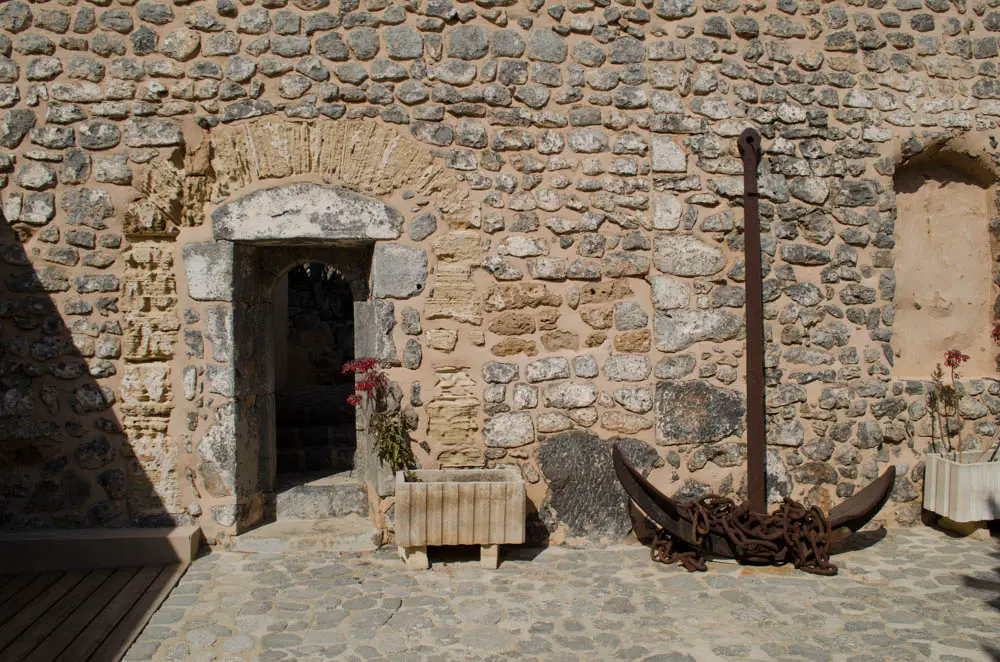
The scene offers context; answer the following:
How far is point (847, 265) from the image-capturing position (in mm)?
5078

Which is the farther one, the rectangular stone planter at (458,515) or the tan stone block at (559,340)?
the tan stone block at (559,340)

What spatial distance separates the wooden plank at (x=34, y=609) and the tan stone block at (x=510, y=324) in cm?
270

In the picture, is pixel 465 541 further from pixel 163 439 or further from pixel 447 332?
Answer: pixel 163 439

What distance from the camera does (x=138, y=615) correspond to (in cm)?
375

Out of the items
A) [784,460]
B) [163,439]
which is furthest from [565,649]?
[163,439]

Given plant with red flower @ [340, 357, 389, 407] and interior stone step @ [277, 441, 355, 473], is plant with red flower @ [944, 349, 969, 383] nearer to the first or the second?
plant with red flower @ [340, 357, 389, 407]

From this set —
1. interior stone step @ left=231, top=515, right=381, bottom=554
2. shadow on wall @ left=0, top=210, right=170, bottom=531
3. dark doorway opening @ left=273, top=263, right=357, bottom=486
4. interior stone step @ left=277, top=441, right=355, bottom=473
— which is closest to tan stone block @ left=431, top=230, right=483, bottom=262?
dark doorway opening @ left=273, top=263, right=357, bottom=486

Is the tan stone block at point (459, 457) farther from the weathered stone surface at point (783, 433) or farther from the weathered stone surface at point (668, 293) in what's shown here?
the weathered stone surface at point (783, 433)

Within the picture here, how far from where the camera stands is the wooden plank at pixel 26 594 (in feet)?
12.3

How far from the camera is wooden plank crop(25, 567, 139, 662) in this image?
333 centimetres

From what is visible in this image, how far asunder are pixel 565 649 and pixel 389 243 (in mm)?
2498

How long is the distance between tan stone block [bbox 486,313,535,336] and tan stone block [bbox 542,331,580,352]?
14 centimetres

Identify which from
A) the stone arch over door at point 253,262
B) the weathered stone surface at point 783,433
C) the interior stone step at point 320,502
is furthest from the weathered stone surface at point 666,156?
the interior stone step at point 320,502

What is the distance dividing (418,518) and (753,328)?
7.61 ft
